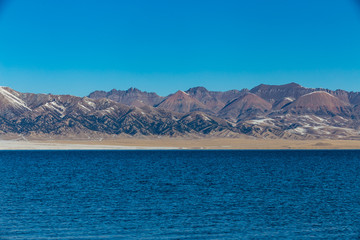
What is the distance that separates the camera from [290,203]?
5444cm

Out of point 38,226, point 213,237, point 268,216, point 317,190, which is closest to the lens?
point 213,237

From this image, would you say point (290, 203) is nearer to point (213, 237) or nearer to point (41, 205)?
point (213, 237)

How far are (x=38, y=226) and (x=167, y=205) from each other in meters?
16.6

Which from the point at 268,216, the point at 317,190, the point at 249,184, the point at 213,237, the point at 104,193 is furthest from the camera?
the point at 249,184

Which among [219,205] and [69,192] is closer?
[219,205]

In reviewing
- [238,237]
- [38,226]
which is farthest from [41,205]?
[238,237]

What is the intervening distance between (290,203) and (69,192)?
101 ft

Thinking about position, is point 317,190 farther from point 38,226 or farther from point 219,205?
point 38,226

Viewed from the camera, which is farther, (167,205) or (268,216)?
(167,205)

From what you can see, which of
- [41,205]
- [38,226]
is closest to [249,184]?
[41,205]

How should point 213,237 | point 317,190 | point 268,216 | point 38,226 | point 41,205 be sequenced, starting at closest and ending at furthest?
point 213,237, point 38,226, point 268,216, point 41,205, point 317,190

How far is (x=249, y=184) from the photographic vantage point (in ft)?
250

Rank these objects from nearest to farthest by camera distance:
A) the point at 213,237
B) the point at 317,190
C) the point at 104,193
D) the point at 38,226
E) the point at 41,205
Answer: the point at 213,237, the point at 38,226, the point at 41,205, the point at 104,193, the point at 317,190

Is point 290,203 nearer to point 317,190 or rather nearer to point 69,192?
point 317,190
